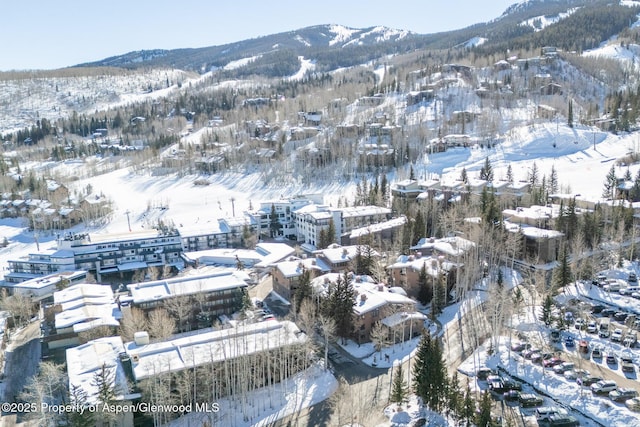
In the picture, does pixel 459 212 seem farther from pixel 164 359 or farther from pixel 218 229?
pixel 164 359

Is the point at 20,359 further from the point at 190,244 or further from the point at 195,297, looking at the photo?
the point at 190,244

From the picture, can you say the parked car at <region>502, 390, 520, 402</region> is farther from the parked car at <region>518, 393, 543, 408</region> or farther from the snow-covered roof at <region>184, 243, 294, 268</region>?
the snow-covered roof at <region>184, 243, 294, 268</region>

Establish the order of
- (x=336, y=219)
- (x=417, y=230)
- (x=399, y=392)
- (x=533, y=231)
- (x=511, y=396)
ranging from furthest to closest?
(x=336, y=219) → (x=417, y=230) → (x=533, y=231) → (x=511, y=396) → (x=399, y=392)

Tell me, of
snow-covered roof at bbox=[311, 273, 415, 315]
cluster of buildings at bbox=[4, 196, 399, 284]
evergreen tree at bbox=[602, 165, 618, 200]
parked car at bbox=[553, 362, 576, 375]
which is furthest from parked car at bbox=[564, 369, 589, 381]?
evergreen tree at bbox=[602, 165, 618, 200]

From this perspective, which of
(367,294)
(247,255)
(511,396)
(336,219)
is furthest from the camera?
(336,219)

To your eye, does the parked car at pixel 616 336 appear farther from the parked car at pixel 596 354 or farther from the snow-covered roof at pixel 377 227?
the snow-covered roof at pixel 377 227

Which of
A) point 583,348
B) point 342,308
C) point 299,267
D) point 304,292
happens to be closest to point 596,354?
point 583,348

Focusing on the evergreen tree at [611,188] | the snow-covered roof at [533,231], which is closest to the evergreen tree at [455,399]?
the snow-covered roof at [533,231]
